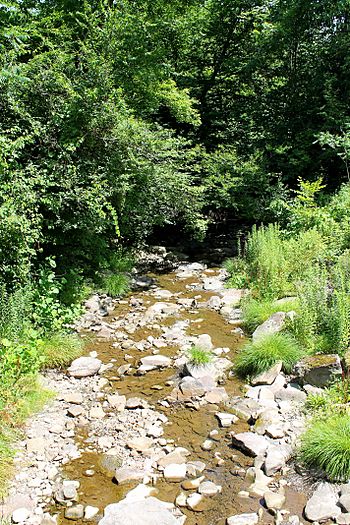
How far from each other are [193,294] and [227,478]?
19.3ft

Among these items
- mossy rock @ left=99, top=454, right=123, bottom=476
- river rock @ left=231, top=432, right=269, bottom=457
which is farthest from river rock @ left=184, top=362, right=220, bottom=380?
mossy rock @ left=99, top=454, right=123, bottom=476

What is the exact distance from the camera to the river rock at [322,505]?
12.9ft

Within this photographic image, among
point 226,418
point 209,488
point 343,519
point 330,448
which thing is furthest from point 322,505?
point 226,418

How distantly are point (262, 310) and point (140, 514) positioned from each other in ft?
15.6

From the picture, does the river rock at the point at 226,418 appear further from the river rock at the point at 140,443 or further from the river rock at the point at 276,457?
the river rock at the point at 140,443

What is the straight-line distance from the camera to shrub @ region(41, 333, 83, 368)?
673cm

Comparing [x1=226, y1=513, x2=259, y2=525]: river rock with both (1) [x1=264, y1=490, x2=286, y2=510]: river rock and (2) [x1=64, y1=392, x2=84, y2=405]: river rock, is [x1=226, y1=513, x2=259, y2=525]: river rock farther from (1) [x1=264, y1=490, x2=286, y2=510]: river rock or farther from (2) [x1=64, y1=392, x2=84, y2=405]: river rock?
(2) [x1=64, y1=392, x2=84, y2=405]: river rock

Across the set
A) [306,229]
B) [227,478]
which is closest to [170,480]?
[227,478]

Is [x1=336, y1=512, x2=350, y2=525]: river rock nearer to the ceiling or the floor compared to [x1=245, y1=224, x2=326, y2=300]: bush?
nearer to the floor

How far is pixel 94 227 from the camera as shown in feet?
28.1

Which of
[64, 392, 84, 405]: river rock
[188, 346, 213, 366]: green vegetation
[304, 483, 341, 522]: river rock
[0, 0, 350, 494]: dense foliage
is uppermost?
[0, 0, 350, 494]: dense foliage

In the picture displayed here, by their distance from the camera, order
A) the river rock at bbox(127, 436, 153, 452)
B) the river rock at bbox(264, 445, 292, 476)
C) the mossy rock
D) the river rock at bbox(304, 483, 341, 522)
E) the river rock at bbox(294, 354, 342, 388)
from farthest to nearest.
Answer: the river rock at bbox(294, 354, 342, 388), the river rock at bbox(127, 436, 153, 452), the mossy rock, the river rock at bbox(264, 445, 292, 476), the river rock at bbox(304, 483, 341, 522)

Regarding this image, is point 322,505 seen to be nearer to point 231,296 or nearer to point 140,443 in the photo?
point 140,443

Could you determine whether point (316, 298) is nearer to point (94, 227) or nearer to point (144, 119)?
point (94, 227)
